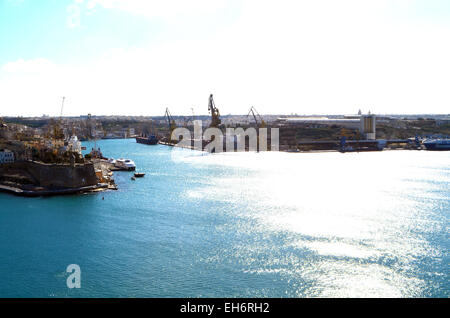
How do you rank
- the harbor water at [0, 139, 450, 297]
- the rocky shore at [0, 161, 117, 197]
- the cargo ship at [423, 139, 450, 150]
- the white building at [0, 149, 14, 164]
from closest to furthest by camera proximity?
the harbor water at [0, 139, 450, 297], the rocky shore at [0, 161, 117, 197], the white building at [0, 149, 14, 164], the cargo ship at [423, 139, 450, 150]

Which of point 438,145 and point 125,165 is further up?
point 438,145

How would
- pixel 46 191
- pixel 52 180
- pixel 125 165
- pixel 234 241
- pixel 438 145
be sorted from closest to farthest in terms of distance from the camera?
pixel 234 241 → pixel 46 191 → pixel 52 180 → pixel 125 165 → pixel 438 145

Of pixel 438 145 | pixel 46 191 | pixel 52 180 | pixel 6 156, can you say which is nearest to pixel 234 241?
pixel 46 191

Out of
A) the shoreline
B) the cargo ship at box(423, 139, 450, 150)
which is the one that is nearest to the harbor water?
the shoreline

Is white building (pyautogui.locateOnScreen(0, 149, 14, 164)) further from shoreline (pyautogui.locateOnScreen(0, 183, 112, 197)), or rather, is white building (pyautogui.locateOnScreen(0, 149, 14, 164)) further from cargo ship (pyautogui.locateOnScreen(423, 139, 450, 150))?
cargo ship (pyautogui.locateOnScreen(423, 139, 450, 150))

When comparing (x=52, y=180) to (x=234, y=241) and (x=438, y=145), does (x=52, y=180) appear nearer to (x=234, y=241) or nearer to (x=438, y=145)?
(x=234, y=241)

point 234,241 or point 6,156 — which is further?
point 6,156

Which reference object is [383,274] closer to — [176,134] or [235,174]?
[235,174]
